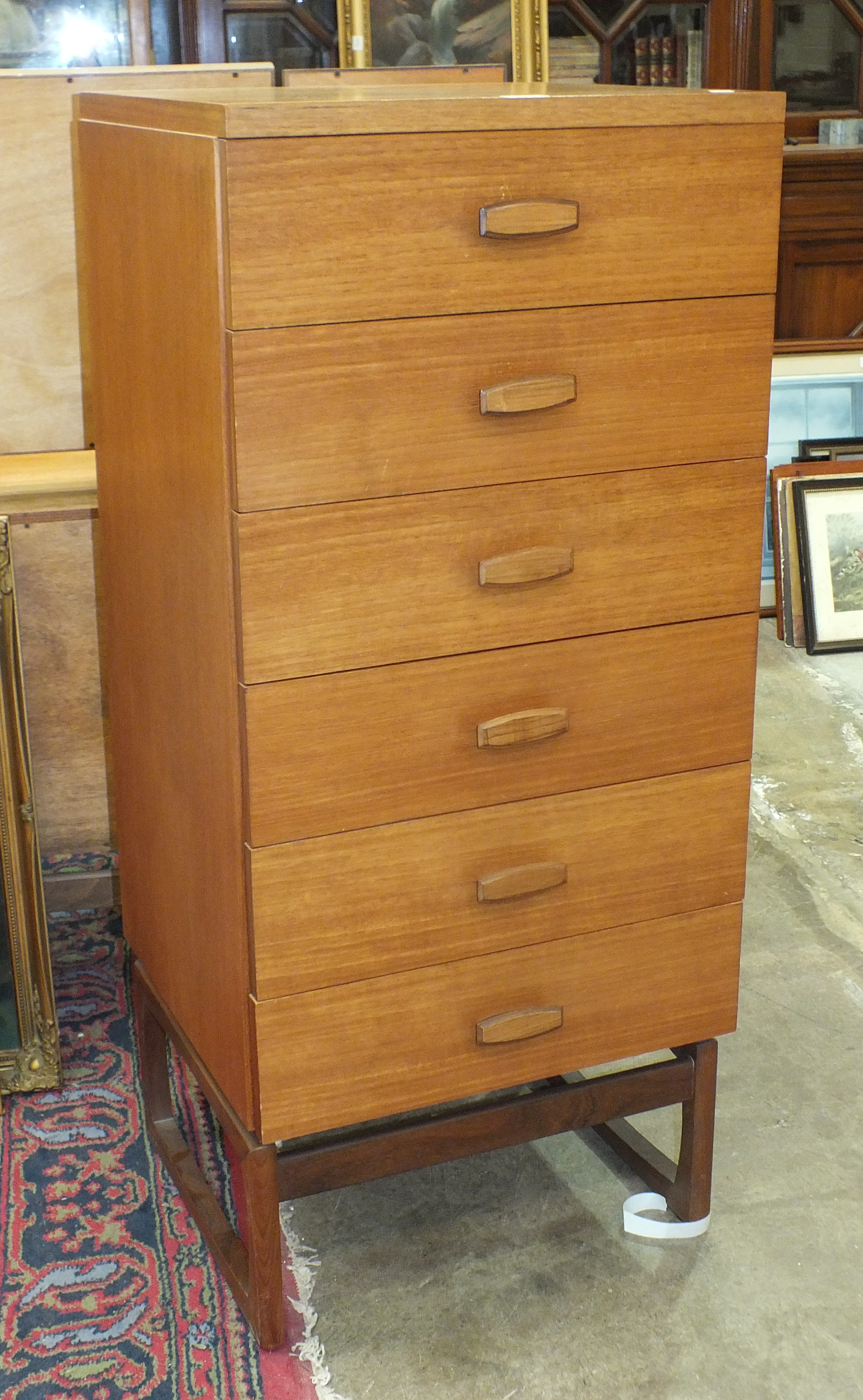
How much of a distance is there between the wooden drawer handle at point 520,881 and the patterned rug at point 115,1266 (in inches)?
20.1

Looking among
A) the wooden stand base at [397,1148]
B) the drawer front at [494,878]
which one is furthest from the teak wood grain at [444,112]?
the wooden stand base at [397,1148]

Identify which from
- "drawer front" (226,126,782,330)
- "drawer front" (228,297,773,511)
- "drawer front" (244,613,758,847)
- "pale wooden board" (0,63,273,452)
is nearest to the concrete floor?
"drawer front" (244,613,758,847)

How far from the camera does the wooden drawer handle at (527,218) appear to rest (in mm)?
1169

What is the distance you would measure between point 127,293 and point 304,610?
0.39m

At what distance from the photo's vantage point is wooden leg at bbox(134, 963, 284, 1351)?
139 cm

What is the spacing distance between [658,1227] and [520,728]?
0.66 meters

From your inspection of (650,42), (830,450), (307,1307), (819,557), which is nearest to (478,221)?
(307,1307)

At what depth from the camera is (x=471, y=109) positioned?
3.74 feet

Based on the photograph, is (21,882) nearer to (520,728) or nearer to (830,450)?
(520,728)

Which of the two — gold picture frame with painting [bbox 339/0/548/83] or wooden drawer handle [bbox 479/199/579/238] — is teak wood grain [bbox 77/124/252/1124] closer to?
wooden drawer handle [bbox 479/199/579/238]

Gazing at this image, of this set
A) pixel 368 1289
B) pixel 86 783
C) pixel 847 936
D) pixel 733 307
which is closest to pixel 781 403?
pixel 847 936

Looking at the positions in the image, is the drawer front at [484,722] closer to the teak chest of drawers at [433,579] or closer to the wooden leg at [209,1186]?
the teak chest of drawers at [433,579]

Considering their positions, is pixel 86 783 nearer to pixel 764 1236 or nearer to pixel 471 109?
pixel 764 1236

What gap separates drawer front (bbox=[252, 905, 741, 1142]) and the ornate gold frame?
63cm
